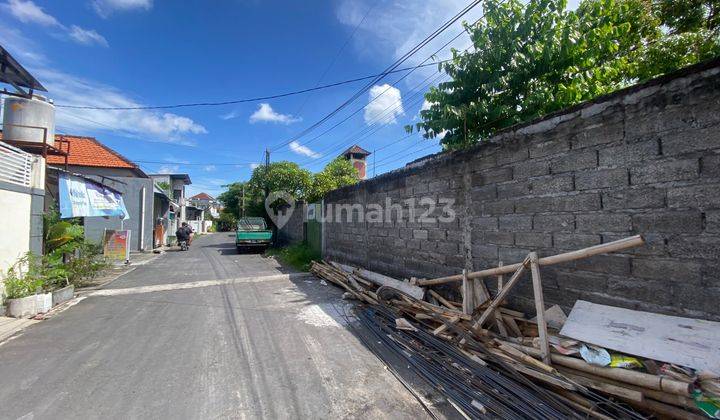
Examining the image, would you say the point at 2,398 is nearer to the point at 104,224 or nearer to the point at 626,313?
the point at 626,313

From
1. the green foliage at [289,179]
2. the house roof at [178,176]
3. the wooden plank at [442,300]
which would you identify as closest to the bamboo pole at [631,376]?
the wooden plank at [442,300]

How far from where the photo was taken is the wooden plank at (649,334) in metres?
2.14

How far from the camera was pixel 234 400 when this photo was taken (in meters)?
2.72

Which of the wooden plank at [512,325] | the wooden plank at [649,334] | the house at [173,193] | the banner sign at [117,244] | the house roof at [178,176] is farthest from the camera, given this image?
the house roof at [178,176]

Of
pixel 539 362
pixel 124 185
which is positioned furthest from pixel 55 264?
pixel 124 185

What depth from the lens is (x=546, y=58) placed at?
19.2 ft

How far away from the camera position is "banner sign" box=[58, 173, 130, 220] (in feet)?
21.5

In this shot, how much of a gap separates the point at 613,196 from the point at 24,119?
34.1ft

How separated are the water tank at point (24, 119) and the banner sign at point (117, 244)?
467 cm

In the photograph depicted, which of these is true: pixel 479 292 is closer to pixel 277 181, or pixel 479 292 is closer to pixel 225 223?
pixel 277 181

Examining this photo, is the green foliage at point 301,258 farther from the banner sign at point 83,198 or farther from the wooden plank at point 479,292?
the wooden plank at point 479,292

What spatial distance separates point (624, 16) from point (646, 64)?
1160 millimetres

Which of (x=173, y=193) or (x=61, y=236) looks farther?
(x=173, y=193)

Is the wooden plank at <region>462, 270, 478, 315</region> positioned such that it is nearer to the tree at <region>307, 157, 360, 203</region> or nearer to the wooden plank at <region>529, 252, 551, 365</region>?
the wooden plank at <region>529, 252, 551, 365</region>
